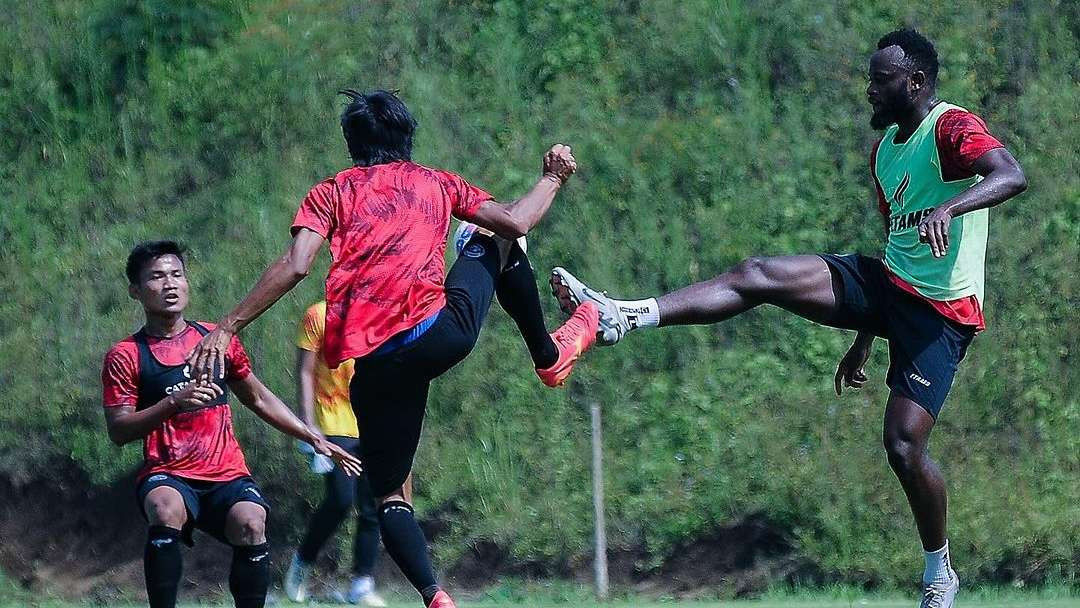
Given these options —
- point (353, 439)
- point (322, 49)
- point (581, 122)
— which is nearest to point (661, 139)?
point (581, 122)

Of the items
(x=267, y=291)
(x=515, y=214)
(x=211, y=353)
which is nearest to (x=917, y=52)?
(x=515, y=214)

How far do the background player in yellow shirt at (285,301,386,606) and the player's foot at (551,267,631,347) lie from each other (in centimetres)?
285

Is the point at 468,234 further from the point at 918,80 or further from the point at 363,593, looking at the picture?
the point at 363,593

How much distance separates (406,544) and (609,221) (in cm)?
618

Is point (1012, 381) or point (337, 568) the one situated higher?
point (1012, 381)

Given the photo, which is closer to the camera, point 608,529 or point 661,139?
point 608,529

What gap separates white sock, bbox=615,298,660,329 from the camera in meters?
6.18

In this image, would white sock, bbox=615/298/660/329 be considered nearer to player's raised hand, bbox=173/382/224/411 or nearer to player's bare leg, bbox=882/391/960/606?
player's bare leg, bbox=882/391/960/606

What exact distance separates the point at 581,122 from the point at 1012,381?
390 centimetres

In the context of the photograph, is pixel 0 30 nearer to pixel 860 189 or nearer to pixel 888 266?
pixel 860 189

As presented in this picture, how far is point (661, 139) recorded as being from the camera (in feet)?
38.8

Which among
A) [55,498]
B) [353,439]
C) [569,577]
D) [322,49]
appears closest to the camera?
[353,439]

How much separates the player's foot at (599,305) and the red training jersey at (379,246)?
3.18 ft

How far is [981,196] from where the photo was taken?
18.6 ft
